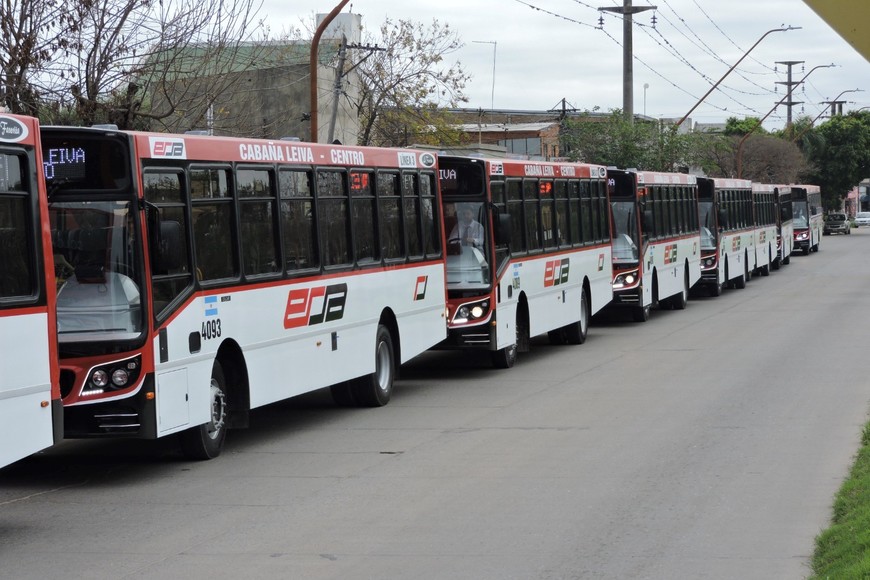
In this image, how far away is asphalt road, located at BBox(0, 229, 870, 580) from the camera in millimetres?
7949

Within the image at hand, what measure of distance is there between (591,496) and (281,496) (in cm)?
225

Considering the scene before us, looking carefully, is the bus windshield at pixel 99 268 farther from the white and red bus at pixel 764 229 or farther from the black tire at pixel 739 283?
the white and red bus at pixel 764 229

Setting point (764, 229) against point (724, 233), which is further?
point (764, 229)

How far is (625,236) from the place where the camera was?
86.9 ft

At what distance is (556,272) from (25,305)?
13.1 m

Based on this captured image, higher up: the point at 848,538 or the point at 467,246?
the point at 467,246

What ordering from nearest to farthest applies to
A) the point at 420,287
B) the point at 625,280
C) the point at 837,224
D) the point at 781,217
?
the point at 420,287, the point at 625,280, the point at 781,217, the point at 837,224

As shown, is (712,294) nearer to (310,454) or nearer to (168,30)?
(168,30)

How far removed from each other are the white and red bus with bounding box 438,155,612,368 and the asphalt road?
0.91 metres

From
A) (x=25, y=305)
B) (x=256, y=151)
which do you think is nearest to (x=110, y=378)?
(x=25, y=305)

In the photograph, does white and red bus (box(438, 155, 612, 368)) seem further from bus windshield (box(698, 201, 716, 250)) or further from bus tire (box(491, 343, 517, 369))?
bus windshield (box(698, 201, 716, 250))

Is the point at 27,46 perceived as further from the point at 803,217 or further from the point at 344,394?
the point at 803,217

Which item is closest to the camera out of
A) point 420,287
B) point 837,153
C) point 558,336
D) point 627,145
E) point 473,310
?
point 420,287

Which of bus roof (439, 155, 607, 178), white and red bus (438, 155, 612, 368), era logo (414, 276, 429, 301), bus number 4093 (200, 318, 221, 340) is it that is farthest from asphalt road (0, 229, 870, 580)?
bus roof (439, 155, 607, 178)
